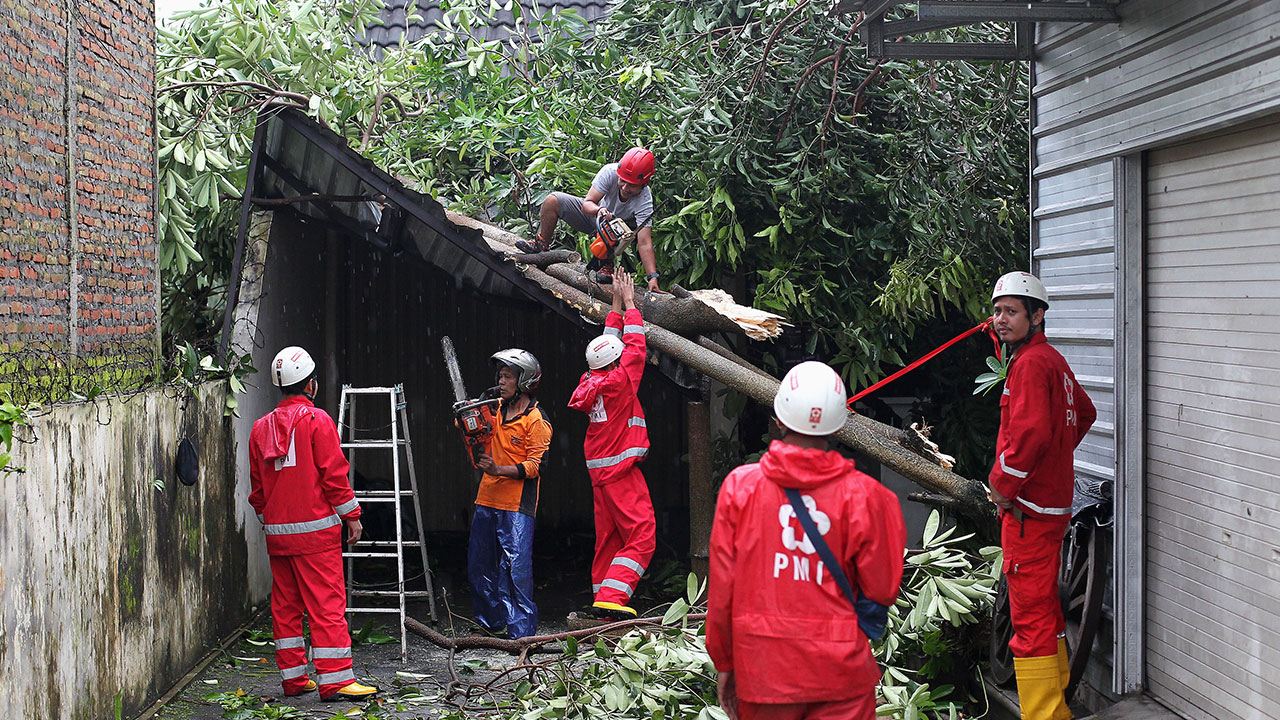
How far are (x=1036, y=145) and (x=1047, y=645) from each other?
2.59m

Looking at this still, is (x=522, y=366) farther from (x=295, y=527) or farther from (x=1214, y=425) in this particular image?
(x=1214, y=425)

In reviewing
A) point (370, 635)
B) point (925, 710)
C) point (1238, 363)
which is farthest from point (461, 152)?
point (1238, 363)

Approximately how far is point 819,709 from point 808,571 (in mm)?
447

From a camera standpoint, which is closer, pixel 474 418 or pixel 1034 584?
pixel 1034 584

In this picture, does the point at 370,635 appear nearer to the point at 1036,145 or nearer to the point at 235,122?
the point at 235,122

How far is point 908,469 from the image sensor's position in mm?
6117

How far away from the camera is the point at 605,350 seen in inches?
279

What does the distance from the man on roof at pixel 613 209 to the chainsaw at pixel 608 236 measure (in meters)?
0.03

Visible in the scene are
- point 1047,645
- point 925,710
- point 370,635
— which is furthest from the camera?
point 370,635

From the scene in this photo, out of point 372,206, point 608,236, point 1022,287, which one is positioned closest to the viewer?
point 1022,287

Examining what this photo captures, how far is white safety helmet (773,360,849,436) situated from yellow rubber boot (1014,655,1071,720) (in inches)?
77.8

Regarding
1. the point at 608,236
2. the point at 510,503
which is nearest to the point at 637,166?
the point at 608,236

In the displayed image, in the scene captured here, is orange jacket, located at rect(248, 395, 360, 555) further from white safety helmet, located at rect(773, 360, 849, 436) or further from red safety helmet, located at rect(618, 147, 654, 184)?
white safety helmet, located at rect(773, 360, 849, 436)

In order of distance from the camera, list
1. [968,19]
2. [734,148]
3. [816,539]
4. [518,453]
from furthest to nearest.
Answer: [734,148] → [518,453] → [968,19] → [816,539]
